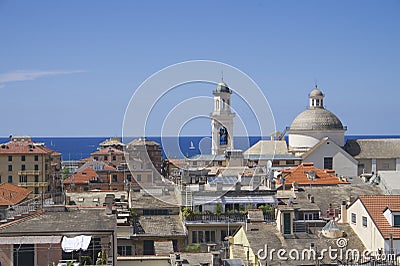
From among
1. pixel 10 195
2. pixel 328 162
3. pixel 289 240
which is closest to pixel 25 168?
pixel 10 195

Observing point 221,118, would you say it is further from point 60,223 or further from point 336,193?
point 60,223

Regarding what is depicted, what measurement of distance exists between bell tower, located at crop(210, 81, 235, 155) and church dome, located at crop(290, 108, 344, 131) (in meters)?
5.22

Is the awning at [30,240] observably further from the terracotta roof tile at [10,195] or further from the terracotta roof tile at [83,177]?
the terracotta roof tile at [83,177]

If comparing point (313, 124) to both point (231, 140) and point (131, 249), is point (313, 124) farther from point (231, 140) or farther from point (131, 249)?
point (131, 249)

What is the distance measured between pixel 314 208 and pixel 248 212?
2.63 meters

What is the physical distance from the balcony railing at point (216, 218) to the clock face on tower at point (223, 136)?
36.4m

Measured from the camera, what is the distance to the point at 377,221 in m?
23.3

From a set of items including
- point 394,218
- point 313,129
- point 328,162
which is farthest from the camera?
point 313,129

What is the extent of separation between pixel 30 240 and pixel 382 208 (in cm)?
1043

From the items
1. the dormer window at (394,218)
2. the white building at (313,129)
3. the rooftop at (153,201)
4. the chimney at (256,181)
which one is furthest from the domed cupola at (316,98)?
the dormer window at (394,218)

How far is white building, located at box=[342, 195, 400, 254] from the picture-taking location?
2266cm

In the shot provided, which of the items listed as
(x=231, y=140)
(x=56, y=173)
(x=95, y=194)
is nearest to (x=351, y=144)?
(x=231, y=140)

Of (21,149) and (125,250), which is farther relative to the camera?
(21,149)

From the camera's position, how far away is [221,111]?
219ft
